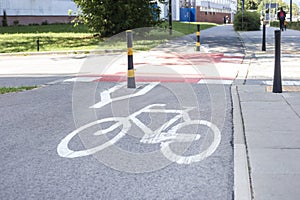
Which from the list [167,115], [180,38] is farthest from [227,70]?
[180,38]

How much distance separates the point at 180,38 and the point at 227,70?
12384 millimetres

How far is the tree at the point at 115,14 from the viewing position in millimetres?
24422

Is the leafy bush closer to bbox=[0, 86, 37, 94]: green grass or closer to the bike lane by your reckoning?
bbox=[0, 86, 37, 94]: green grass

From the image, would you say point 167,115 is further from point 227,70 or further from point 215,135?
point 227,70

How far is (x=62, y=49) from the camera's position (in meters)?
20.6

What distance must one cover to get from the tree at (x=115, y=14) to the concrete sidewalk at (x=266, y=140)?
47.8 ft

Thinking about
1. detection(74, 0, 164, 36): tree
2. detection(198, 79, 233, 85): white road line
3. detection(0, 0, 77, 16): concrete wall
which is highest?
detection(0, 0, 77, 16): concrete wall

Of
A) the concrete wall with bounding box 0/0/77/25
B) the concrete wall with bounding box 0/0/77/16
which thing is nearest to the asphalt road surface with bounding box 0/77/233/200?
the concrete wall with bounding box 0/0/77/25

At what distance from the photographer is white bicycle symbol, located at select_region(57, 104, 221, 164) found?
523cm

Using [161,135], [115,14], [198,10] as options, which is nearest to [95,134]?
[161,135]

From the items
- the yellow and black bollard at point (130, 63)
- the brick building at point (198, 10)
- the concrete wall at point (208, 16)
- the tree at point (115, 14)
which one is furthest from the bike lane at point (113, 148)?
the concrete wall at point (208, 16)

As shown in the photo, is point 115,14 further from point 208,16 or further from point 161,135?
point 208,16

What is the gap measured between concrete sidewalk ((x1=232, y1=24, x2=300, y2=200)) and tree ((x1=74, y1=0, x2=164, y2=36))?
47.8 ft

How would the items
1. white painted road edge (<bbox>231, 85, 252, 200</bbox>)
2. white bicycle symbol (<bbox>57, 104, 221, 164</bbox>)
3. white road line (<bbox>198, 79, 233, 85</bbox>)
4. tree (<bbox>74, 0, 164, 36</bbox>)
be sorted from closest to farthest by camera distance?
white painted road edge (<bbox>231, 85, 252, 200</bbox>), white bicycle symbol (<bbox>57, 104, 221, 164</bbox>), white road line (<bbox>198, 79, 233, 85</bbox>), tree (<bbox>74, 0, 164, 36</bbox>)
